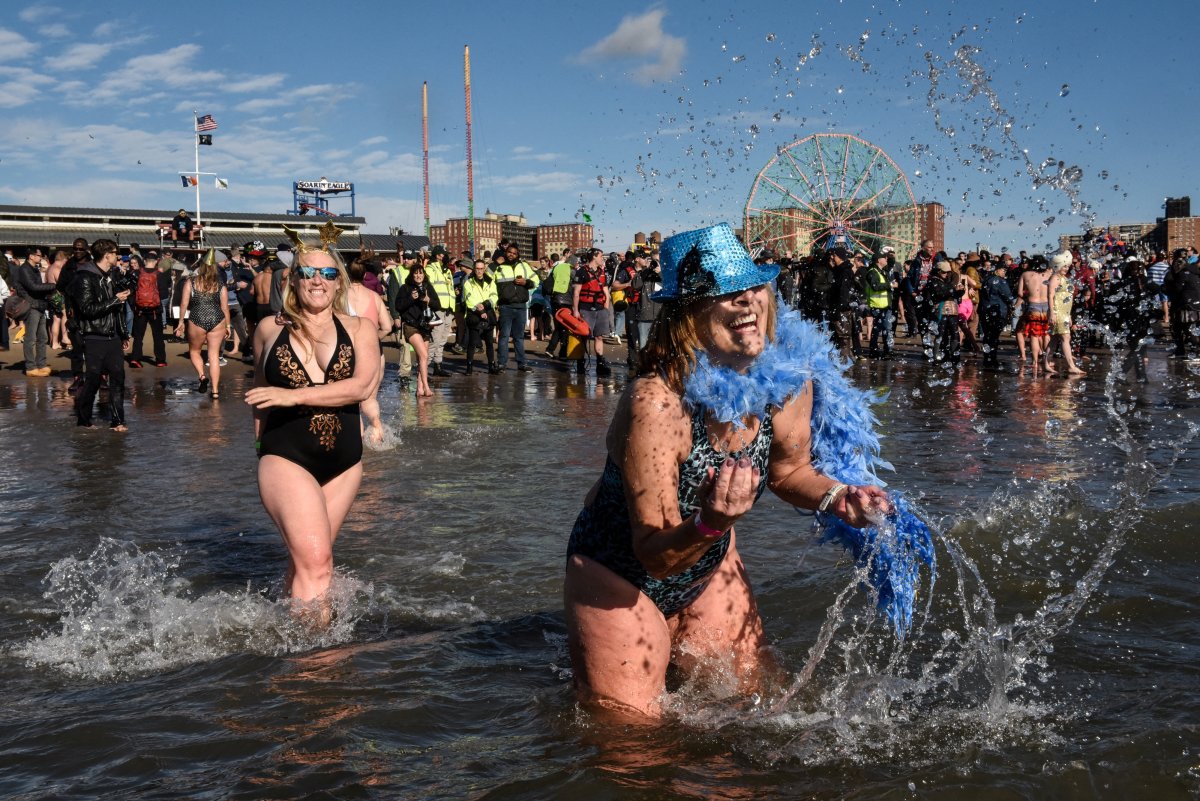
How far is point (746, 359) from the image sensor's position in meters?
3.21

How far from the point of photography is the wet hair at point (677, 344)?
3145mm

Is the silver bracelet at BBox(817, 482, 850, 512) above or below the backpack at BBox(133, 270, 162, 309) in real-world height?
below

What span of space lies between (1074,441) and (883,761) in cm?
716

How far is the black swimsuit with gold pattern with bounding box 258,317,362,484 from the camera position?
4637 mm

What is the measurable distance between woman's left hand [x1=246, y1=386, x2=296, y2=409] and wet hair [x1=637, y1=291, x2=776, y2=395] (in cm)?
190

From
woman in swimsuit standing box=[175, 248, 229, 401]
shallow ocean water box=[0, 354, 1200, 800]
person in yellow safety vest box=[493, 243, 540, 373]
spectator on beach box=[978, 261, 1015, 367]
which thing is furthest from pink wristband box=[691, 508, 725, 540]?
spectator on beach box=[978, 261, 1015, 367]

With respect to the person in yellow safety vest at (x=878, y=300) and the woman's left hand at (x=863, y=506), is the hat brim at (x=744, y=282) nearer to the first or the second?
the woman's left hand at (x=863, y=506)

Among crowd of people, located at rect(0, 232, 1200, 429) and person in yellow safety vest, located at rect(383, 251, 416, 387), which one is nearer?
crowd of people, located at rect(0, 232, 1200, 429)

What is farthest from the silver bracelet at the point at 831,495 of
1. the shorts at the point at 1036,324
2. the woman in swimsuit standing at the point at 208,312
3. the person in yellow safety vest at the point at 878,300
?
the person in yellow safety vest at the point at 878,300

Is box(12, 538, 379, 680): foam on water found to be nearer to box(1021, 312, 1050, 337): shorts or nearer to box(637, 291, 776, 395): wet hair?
box(637, 291, 776, 395): wet hair

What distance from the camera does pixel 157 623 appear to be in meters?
4.80

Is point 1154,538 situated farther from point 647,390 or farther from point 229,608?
point 229,608

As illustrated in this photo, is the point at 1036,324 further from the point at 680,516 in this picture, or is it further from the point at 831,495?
the point at 680,516

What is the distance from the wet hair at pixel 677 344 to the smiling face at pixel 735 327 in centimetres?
2
